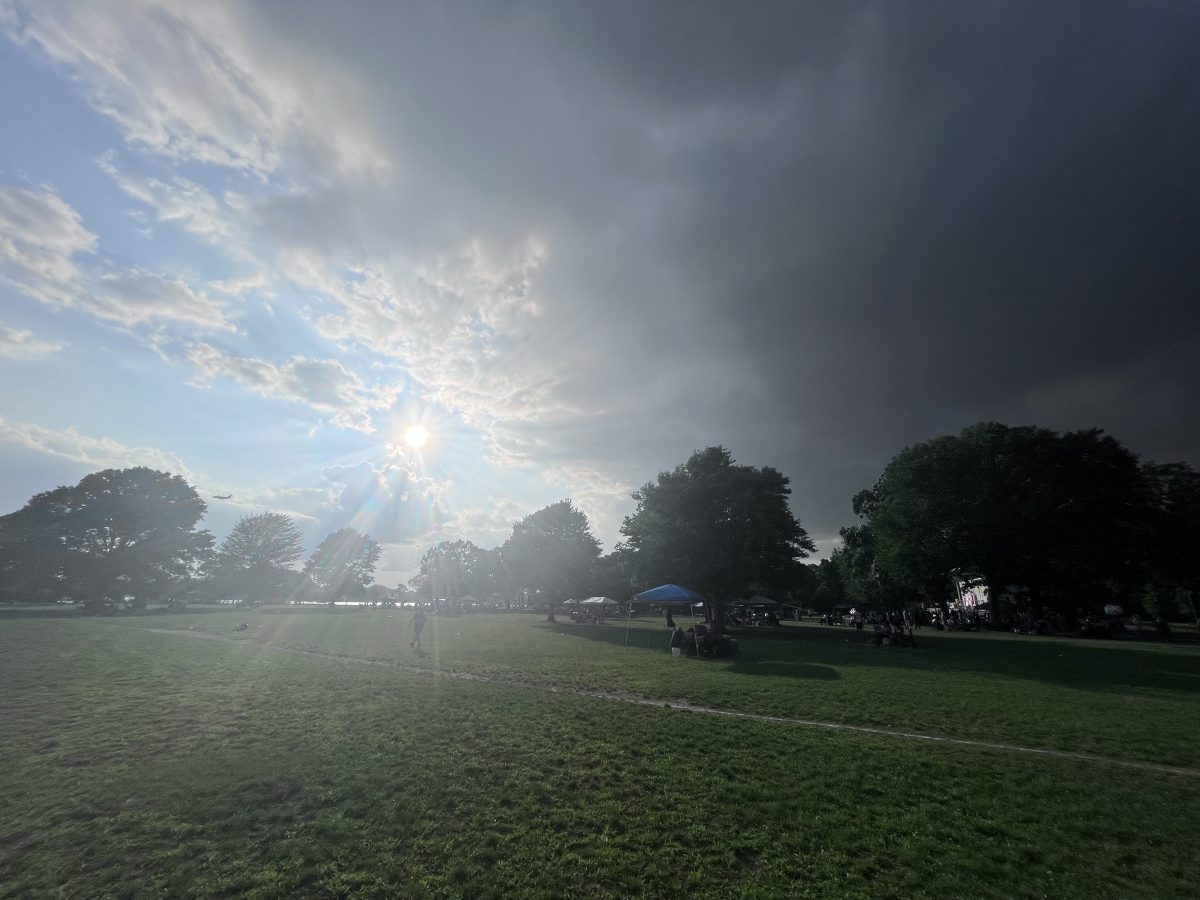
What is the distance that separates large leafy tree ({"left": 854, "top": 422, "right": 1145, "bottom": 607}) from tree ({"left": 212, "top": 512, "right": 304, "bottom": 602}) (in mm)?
95120

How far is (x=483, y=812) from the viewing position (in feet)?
22.7

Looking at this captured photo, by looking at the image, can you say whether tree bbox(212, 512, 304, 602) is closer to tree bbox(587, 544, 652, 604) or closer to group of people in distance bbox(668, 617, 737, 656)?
tree bbox(587, 544, 652, 604)

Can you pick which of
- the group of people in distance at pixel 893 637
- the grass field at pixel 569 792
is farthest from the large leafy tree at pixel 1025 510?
the grass field at pixel 569 792

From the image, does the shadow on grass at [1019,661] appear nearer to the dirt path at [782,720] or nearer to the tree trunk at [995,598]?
the dirt path at [782,720]

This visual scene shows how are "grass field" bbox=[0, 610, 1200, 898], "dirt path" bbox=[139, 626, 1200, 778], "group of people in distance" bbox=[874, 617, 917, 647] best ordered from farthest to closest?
"group of people in distance" bbox=[874, 617, 917, 647]
"dirt path" bbox=[139, 626, 1200, 778]
"grass field" bbox=[0, 610, 1200, 898]

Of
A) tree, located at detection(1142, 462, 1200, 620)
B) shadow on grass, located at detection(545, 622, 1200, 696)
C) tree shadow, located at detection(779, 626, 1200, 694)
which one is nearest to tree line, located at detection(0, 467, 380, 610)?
shadow on grass, located at detection(545, 622, 1200, 696)

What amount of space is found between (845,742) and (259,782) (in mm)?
10902

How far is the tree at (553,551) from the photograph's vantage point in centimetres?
5853

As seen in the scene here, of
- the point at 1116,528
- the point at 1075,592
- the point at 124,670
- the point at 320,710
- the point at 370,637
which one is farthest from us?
the point at 1075,592

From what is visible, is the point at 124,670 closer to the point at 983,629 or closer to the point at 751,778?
the point at 751,778

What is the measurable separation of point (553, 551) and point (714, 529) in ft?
84.6

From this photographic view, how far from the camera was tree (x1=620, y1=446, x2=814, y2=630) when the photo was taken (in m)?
37.9

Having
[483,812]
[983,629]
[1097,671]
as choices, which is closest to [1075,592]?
[983,629]

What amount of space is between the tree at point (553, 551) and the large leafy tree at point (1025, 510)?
35.9 metres
